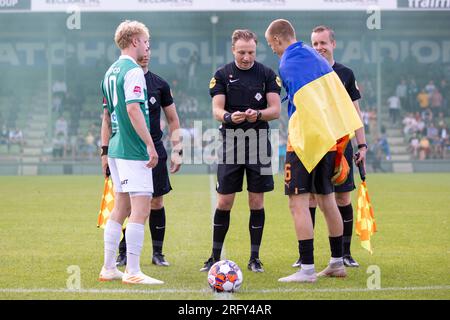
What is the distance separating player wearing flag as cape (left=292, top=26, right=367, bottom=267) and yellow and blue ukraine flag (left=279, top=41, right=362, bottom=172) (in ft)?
3.00

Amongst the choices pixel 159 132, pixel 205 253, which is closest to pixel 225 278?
pixel 159 132

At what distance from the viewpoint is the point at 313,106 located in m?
6.60

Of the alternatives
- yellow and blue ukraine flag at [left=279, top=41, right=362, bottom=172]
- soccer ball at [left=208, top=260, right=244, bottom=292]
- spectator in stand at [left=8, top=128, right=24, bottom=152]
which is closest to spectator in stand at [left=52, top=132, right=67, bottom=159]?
spectator in stand at [left=8, top=128, right=24, bottom=152]

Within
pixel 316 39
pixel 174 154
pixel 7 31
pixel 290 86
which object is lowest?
pixel 174 154

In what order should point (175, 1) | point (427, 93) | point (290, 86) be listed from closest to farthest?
point (290, 86)
point (175, 1)
point (427, 93)

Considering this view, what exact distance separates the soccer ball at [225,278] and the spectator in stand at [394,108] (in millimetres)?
29443

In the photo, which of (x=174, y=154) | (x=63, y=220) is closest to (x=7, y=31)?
(x=63, y=220)

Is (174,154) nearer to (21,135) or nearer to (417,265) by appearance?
(417,265)

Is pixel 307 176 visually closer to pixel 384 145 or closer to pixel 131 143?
pixel 131 143

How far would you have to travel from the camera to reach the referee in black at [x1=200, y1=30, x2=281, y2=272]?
25.0 ft

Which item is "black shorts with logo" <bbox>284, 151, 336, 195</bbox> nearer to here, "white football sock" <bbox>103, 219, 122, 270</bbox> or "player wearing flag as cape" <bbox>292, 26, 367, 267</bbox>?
"player wearing flag as cape" <bbox>292, 26, 367, 267</bbox>

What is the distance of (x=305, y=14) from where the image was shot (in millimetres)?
32969

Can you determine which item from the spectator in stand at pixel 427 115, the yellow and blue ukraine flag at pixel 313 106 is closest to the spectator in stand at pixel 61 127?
the spectator in stand at pixel 427 115
